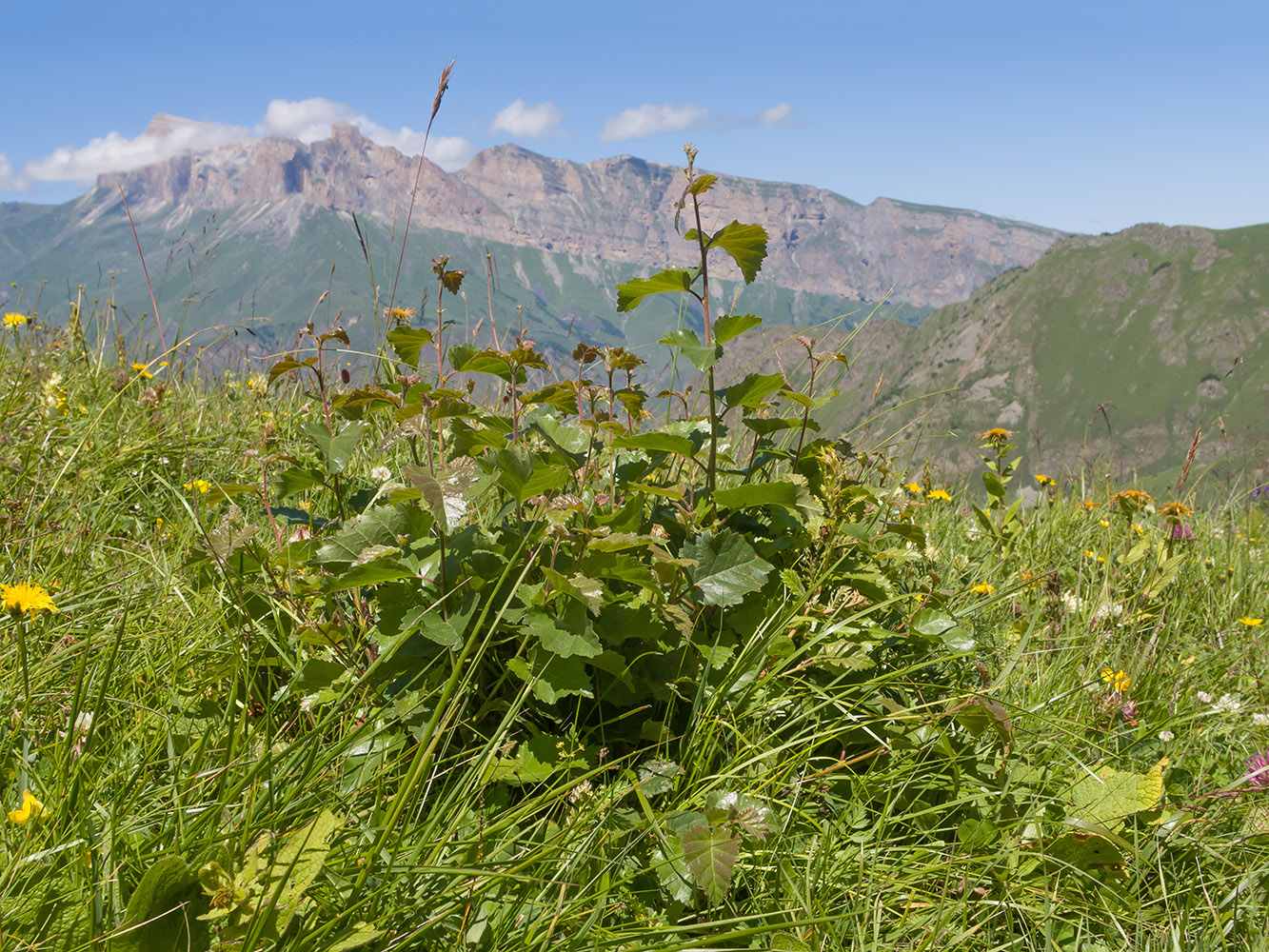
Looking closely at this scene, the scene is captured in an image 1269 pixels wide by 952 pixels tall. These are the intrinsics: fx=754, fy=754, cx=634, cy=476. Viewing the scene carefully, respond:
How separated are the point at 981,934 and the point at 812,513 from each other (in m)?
0.91

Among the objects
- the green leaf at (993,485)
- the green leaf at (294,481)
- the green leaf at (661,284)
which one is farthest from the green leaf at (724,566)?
the green leaf at (993,485)

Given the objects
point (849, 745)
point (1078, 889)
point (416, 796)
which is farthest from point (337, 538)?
point (1078, 889)

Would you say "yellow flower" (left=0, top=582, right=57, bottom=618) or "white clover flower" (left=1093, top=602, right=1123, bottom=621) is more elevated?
"yellow flower" (left=0, top=582, right=57, bottom=618)

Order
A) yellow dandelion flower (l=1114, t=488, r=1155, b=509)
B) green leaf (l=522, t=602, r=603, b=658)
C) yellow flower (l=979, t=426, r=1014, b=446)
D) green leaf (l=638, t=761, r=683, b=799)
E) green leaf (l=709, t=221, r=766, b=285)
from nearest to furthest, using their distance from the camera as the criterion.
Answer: green leaf (l=522, t=602, r=603, b=658) → green leaf (l=638, t=761, r=683, b=799) → green leaf (l=709, t=221, r=766, b=285) → yellow dandelion flower (l=1114, t=488, r=1155, b=509) → yellow flower (l=979, t=426, r=1014, b=446)

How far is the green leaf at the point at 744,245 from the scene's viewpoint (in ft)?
5.15

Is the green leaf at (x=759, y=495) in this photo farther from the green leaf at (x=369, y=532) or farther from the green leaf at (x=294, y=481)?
the green leaf at (x=294, y=481)

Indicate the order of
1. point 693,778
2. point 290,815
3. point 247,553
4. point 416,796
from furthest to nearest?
1. point 247,553
2. point 693,778
3. point 416,796
4. point 290,815

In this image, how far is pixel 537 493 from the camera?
4.62ft

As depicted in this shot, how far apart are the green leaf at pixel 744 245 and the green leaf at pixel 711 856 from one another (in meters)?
1.06

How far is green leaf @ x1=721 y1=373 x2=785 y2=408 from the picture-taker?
1.71 meters

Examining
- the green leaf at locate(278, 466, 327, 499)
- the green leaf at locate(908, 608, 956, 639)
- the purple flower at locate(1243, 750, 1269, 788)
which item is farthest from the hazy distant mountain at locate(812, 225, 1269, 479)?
the green leaf at locate(278, 466, 327, 499)

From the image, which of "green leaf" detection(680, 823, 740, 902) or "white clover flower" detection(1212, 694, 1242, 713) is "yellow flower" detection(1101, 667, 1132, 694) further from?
"green leaf" detection(680, 823, 740, 902)

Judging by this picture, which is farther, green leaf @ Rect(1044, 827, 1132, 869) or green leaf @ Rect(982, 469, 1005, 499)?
green leaf @ Rect(982, 469, 1005, 499)

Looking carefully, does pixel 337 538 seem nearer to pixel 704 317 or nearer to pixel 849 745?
pixel 704 317
